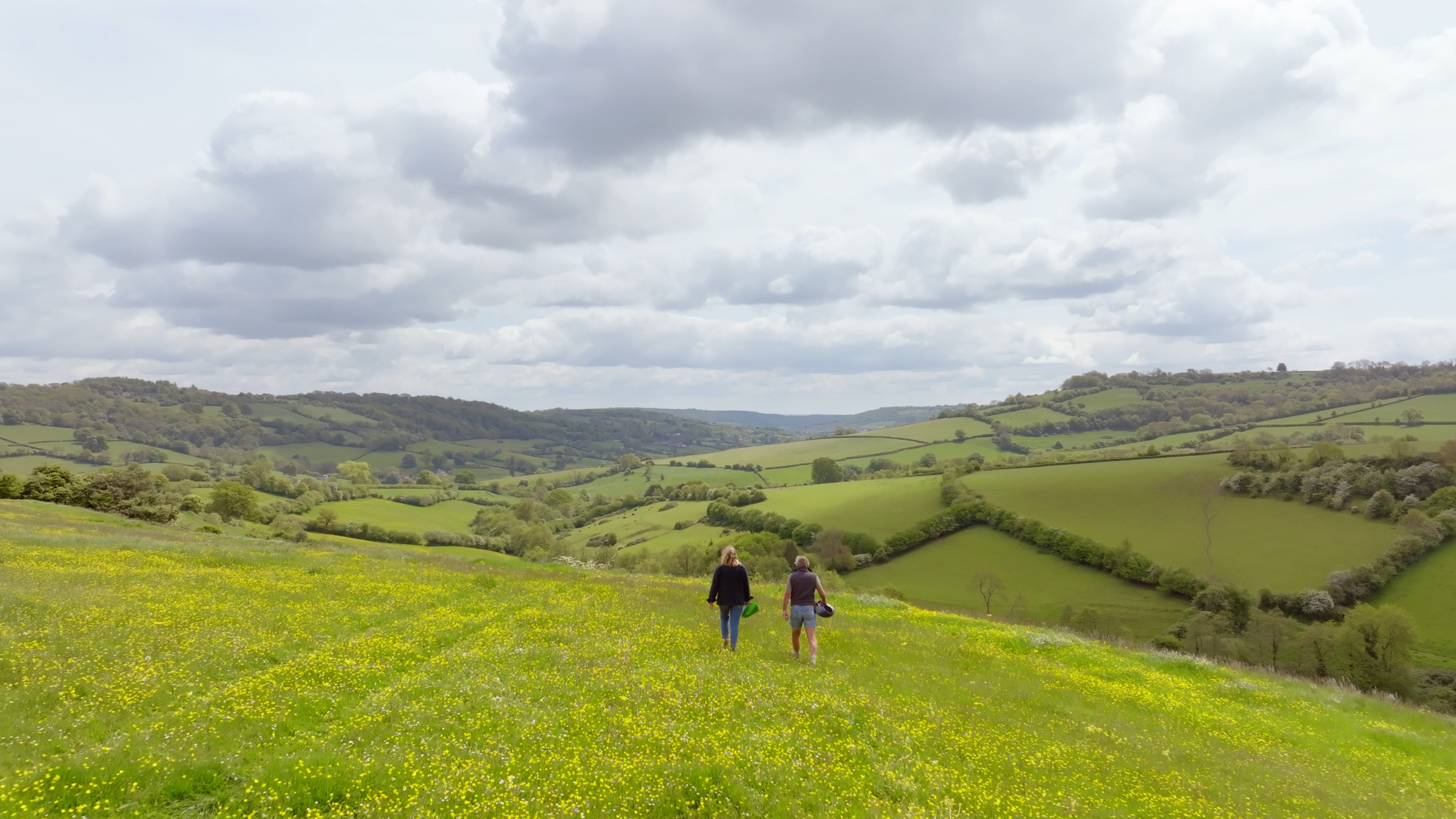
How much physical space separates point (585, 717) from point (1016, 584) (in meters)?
98.9

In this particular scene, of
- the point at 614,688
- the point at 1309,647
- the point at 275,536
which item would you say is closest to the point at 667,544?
the point at 275,536

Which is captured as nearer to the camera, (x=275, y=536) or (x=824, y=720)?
(x=824, y=720)

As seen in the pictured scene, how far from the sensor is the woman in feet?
63.9

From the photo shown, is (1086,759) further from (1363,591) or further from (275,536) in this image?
(1363,591)

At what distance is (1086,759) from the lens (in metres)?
14.7

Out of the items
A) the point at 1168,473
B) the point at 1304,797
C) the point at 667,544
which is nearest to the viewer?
the point at 1304,797

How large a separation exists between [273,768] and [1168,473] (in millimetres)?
144113

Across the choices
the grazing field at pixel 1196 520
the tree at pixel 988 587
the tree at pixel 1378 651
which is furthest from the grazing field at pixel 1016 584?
the tree at pixel 1378 651

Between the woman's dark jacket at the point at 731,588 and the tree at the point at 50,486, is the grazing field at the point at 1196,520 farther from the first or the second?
the tree at the point at 50,486

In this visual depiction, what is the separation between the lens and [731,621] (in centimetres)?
1983

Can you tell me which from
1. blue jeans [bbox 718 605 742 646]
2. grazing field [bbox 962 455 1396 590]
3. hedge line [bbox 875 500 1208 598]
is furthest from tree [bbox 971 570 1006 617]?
blue jeans [bbox 718 605 742 646]

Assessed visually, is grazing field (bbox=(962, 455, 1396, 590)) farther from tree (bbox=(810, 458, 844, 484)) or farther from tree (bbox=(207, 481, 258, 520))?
tree (bbox=(207, 481, 258, 520))

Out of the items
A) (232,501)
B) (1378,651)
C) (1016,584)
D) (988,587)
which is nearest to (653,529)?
(988,587)

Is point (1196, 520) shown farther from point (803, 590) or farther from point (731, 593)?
point (731, 593)
